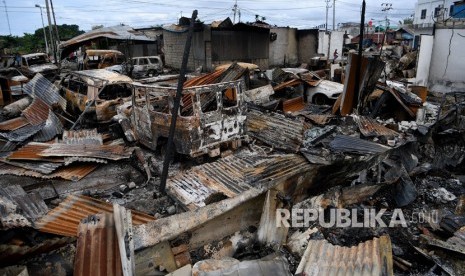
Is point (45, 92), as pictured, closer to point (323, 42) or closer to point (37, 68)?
point (37, 68)

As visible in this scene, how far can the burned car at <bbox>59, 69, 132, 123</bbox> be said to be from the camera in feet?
30.3

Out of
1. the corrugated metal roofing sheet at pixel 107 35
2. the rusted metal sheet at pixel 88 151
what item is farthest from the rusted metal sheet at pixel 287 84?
the corrugated metal roofing sheet at pixel 107 35

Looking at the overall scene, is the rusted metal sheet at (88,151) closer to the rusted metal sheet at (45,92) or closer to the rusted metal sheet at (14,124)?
the rusted metal sheet at (14,124)

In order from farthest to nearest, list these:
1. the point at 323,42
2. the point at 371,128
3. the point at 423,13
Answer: the point at 423,13
the point at 323,42
the point at 371,128

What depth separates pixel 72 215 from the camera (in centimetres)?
454

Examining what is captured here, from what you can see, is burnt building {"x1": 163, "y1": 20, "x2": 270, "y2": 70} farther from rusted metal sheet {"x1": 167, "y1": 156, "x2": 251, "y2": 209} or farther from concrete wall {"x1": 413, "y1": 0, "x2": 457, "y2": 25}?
concrete wall {"x1": 413, "y1": 0, "x2": 457, "y2": 25}

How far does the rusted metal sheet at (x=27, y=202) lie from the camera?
432 centimetres

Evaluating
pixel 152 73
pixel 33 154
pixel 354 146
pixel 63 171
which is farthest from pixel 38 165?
pixel 152 73

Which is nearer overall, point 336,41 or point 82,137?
point 82,137

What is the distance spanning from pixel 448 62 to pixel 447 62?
51mm

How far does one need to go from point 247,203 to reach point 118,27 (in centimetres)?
2057

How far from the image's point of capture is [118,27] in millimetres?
21562

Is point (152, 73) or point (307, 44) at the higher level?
point (307, 44)

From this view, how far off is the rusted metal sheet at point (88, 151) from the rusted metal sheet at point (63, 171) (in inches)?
10.0
